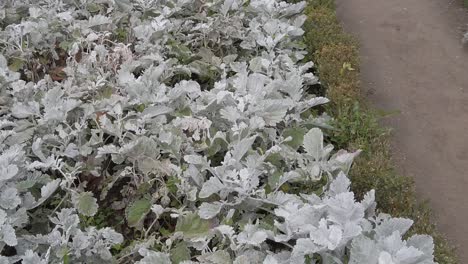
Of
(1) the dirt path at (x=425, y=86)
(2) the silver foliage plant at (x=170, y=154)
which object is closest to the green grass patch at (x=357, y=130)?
(2) the silver foliage plant at (x=170, y=154)

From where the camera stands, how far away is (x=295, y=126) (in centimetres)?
332

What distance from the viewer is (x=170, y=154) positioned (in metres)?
2.90

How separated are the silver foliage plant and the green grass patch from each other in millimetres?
203

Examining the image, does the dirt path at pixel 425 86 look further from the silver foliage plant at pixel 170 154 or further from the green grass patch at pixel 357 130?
the silver foliage plant at pixel 170 154

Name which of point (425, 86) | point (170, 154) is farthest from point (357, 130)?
point (425, 86)

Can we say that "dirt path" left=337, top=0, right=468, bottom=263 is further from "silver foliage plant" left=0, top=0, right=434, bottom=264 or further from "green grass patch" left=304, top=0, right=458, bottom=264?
"silver foliage plant" left=0, top=0, right=434, bottom=264

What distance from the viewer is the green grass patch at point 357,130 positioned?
3.00m

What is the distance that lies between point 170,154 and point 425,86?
8.54 ft

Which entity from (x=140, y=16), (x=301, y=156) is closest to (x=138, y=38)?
(x=140, y=16)

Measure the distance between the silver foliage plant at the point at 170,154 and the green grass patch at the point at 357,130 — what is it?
20cm

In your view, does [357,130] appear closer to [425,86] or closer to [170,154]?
[170,154]

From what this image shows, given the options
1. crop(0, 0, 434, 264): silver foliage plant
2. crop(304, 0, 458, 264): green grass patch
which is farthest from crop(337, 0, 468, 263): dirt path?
crop(0, 0, 434, 264): silver foliage plant

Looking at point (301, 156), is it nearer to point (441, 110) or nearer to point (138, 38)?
point (138, 38)

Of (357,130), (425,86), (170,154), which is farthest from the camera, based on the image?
(425,86)
